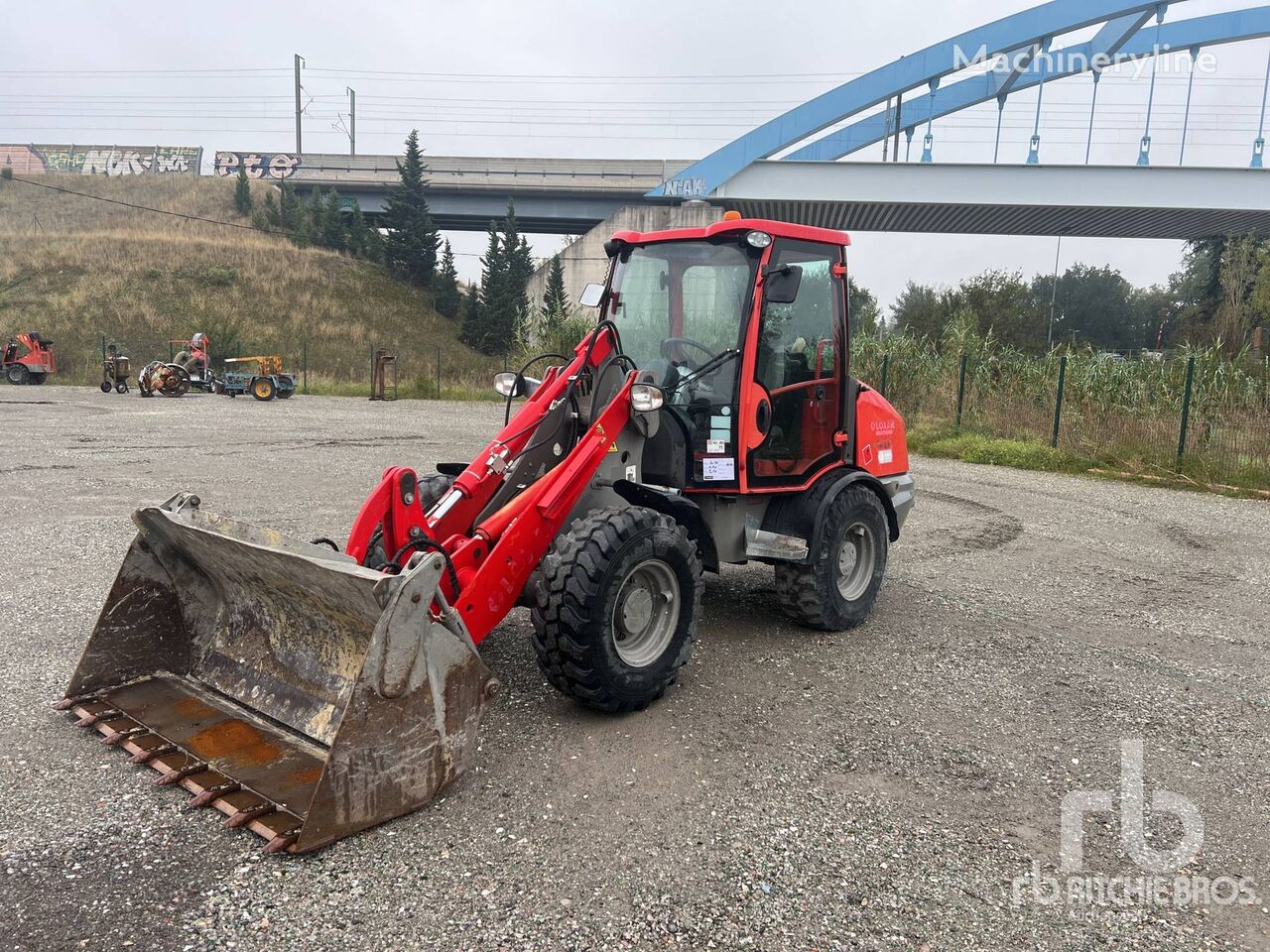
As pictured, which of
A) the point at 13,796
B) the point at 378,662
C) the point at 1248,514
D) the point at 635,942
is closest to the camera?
the point at 635,942

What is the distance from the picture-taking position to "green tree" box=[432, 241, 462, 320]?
171ft

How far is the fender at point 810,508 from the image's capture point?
5.06 meters

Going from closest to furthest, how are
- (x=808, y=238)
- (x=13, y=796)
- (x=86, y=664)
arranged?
(x=13, y=796) < (x=86, y=664) < (x=808, y=238)

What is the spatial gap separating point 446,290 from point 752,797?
52.1 meters

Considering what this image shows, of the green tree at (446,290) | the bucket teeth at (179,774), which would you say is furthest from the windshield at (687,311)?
the green tree at (446,290)

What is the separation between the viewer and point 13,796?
314 cm

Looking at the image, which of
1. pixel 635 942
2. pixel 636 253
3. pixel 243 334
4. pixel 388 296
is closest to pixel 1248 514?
pixel 636 253

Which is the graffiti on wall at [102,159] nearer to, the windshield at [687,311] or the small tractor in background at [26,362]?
the small tractor in background at [26,362]

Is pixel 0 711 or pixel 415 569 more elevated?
pixel 415 569

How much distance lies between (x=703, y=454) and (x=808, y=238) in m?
1.50

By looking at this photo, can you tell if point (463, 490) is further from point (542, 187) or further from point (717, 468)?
point (542, 187)

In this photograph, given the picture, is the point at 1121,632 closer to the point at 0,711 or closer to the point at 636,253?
the point at 636,253

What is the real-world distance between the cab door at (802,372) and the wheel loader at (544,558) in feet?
0.06

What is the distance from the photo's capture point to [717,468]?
15.6ft
